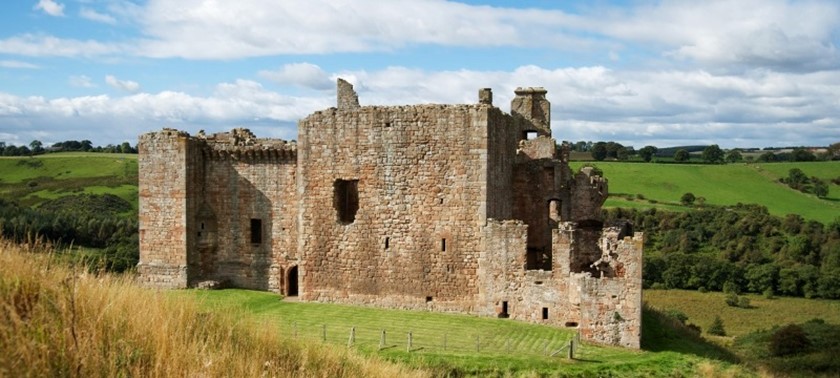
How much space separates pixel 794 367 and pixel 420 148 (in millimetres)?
20801

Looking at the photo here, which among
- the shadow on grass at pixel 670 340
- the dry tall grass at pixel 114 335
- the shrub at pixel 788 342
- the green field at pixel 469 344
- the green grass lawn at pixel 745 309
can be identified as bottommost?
the green grass lawn at pixel 745 309

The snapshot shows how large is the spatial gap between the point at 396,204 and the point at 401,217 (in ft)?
1.35

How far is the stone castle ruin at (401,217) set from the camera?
836 inches

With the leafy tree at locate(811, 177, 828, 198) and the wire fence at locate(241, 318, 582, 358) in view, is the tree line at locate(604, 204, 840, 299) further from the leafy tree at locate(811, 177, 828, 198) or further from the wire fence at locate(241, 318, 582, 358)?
the wire fence at locate(241, 318, 582, 358)

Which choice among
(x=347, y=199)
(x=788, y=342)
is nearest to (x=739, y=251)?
(x=788, y=342)

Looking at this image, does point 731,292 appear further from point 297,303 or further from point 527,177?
point 297,303

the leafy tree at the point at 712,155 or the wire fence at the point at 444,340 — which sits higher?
the leafy tree at the point at 712,155

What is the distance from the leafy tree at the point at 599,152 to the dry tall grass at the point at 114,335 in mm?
75989

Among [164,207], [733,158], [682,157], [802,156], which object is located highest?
[802,156]

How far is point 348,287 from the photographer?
23.7 meters

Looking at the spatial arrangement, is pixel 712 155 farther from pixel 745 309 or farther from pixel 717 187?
pixel 745 309

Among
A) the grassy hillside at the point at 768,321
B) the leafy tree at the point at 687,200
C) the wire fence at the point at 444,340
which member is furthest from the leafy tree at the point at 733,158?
the wire fence at the point at 444,340

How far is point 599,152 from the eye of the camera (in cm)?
8438

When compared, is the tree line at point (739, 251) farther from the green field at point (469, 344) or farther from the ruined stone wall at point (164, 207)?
the ruined stone wall at point (164, 207)
